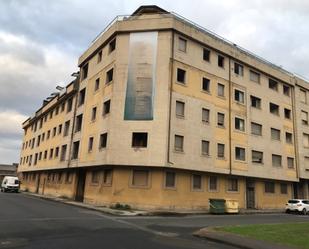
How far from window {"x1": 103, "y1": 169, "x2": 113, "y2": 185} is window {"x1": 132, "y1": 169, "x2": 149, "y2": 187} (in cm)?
208

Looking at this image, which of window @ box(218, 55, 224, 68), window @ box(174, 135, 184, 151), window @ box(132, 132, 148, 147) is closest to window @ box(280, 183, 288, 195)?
window @ box(218, 55, 224, 68)

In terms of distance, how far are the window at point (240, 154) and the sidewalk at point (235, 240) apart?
2091 cm

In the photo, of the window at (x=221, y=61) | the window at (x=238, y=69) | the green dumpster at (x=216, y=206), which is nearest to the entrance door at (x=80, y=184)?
the green dumpster at (x=216, y=206)

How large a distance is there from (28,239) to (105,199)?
61.6 feet

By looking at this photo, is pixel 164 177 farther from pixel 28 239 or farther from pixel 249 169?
pixel 28 239

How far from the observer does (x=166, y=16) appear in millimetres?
31375

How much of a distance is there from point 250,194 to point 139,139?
1389 cm

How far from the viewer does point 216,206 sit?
29.1m

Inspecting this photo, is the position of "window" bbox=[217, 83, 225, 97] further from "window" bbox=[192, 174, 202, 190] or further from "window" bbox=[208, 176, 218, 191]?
"window" bbox=[192, 174, 202, 190]

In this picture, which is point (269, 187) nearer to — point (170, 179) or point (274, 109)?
point (274, 109)

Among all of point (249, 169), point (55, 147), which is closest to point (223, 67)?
point (249, 169)

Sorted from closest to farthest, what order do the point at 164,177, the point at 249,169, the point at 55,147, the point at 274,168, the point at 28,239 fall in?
1. the point at 28,239
2. the point at 164,177
3. the point at 249,169
4. the point at 274,168
5. the point at 55,147

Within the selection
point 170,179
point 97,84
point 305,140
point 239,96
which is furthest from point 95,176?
point 305,140

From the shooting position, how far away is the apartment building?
29.0 metres
